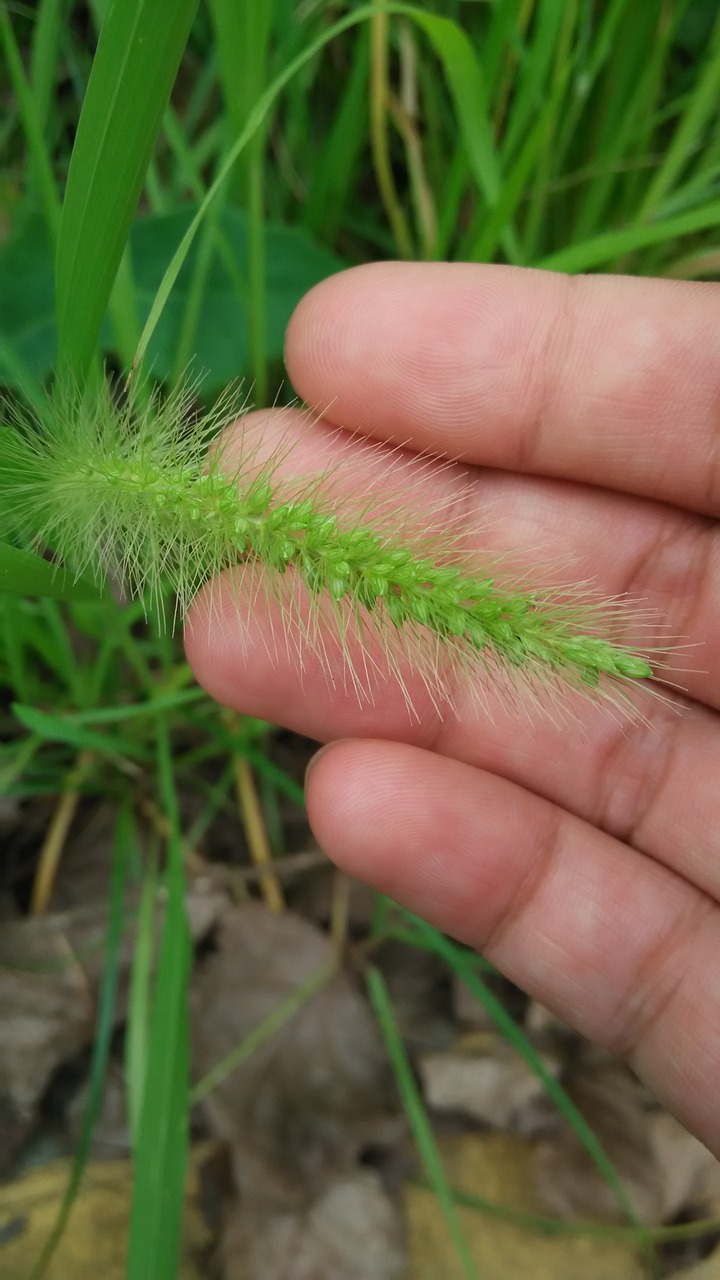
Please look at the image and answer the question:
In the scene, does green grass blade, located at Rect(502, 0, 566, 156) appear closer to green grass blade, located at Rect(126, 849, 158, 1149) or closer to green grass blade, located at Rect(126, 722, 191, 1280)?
green grass blade, located at Rect(126, 722, 191, 1280)

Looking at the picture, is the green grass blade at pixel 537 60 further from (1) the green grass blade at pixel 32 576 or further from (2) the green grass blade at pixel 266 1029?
(2) the green grass blade at pixel 266 1029

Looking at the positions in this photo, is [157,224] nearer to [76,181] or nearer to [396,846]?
[76,181]

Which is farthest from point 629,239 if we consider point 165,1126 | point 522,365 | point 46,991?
point 46,991

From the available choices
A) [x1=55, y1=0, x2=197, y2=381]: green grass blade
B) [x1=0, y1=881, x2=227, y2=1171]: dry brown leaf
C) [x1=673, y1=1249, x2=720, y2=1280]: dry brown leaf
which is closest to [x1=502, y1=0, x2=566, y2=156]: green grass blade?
[x1=55, y1=0, x2=197, y2=381]: green grass blade

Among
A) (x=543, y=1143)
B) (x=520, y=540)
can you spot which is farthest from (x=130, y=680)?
(x=543, y=1143)

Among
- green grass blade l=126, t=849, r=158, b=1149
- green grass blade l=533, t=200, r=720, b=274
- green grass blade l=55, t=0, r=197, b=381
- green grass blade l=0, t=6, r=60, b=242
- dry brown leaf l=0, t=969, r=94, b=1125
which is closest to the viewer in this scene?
green grass blade l=55, t=0, r=197, b=381

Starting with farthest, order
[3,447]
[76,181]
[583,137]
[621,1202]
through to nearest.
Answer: [583,137], [621,1202], [3,447], [76,181]

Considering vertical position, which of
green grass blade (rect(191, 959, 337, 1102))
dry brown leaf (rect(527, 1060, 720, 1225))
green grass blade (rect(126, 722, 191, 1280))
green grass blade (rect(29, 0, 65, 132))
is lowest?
dry brown leaf (rect(527, 1060, 720, 1225))
